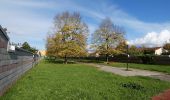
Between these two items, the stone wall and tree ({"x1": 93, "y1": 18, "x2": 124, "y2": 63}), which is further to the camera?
tree ({"x1": 93, "y1": 18, "x2": 124, "y2": 63})

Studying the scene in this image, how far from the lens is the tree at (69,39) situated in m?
48.4

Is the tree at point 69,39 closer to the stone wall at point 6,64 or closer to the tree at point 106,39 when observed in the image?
the tree at point 106,39

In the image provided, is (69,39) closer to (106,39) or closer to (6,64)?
(106,39)

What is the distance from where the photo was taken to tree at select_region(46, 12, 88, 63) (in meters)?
48.4

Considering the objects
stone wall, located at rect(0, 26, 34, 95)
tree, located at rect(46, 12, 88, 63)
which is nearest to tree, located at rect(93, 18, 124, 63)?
tree, located at rect(46, 12, 88, 63)

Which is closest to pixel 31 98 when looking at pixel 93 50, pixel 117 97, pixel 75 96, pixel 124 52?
pixel 75 96

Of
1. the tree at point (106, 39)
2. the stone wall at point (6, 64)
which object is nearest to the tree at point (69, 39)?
the tree at point (106, 39)

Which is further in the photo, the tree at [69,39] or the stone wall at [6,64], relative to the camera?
the tree at [69,39]

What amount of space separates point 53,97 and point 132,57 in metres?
47.0

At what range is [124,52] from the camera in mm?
62438

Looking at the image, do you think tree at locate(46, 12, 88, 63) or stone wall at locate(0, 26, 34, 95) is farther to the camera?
tree at locate(46, 12, 88, 63)

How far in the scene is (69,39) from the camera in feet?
163

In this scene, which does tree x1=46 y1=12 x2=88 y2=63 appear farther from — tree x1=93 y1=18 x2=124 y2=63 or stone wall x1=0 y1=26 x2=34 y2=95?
stone wall x1=0 y1=26 x2=34 y2=95

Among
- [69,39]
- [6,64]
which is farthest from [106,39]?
[6,64]
